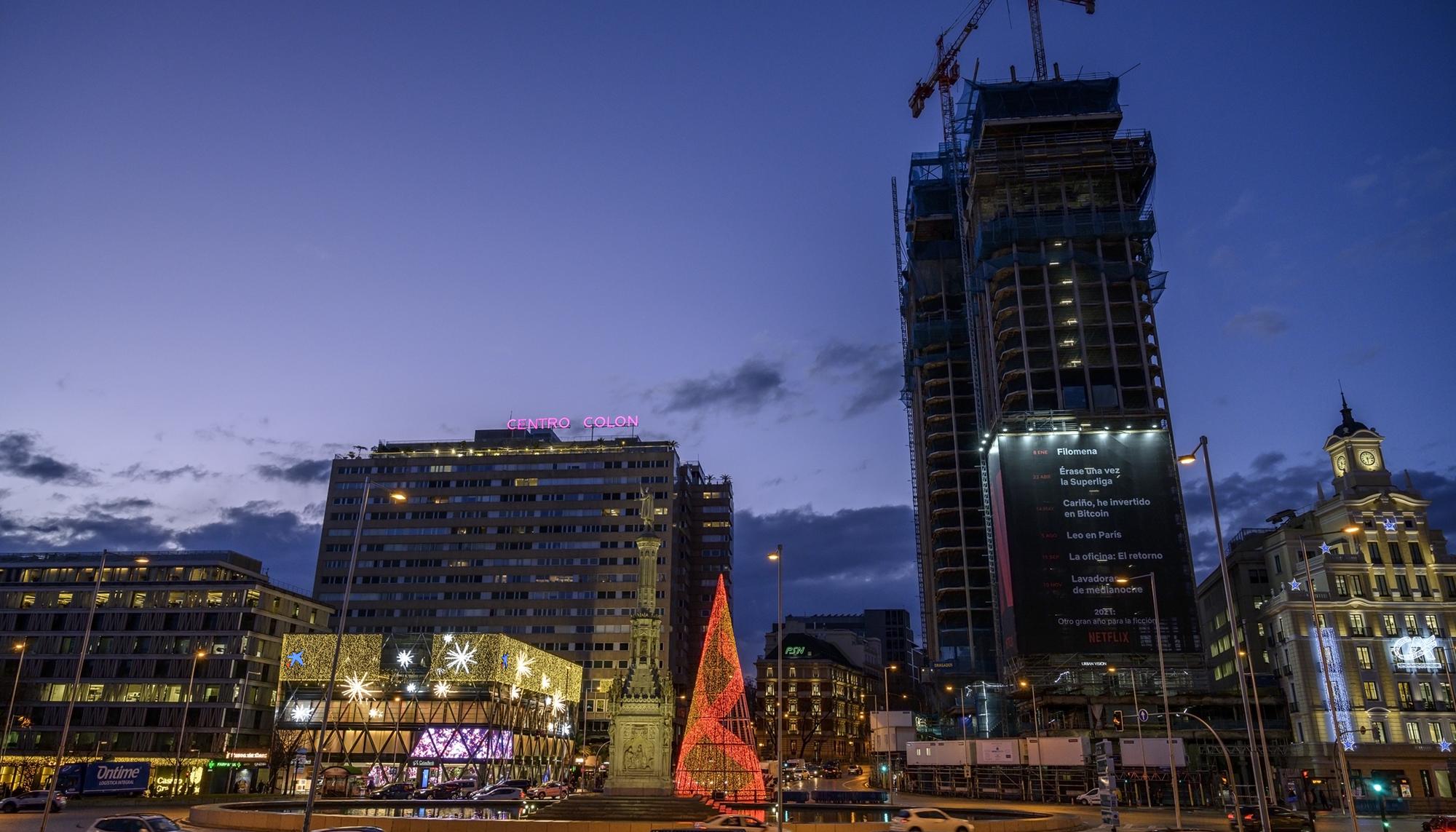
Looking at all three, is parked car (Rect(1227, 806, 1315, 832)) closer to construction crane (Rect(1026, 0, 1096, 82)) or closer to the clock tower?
the clock tower

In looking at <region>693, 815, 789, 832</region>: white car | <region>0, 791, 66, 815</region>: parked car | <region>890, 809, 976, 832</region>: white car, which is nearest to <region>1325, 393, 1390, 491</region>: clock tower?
<region>890, 809, 976, 832</region>: white car

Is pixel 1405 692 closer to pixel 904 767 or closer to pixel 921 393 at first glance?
pixel 904 767

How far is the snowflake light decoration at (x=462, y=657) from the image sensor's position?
8500cm

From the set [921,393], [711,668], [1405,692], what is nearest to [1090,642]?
[1405,692]

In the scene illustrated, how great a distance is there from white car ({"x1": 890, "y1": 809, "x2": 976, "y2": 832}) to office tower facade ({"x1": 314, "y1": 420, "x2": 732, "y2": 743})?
105900 millimetres

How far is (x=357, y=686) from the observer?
8488 cm

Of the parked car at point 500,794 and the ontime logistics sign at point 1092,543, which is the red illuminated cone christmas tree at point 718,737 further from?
the ontime logistics sign at point 1092,543

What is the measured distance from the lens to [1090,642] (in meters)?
89.2

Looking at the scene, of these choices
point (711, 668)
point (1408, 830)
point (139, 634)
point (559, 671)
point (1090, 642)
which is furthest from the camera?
point (139, 634)

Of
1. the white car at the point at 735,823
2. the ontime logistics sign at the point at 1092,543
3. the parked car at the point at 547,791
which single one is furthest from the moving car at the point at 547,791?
the ontime logistics sign at the point at 1092,543

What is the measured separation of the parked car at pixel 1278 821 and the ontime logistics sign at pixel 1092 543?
139ft

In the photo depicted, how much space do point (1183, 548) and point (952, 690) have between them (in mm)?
40252

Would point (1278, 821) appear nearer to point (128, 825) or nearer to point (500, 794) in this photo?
point (500, 794)

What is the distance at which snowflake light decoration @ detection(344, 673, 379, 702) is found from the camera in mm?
85000
